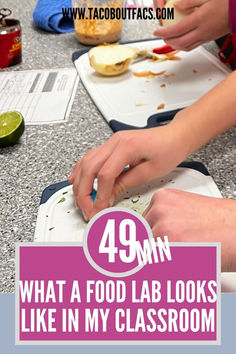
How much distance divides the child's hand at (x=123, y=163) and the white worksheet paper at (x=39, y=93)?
0.95 feet

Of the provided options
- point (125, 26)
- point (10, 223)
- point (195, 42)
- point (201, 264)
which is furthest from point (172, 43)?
point (201, 264)

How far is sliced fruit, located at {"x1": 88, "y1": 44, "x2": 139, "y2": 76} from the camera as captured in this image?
1.06m

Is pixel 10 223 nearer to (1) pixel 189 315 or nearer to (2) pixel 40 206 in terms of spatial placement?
(2) pixel 40 206

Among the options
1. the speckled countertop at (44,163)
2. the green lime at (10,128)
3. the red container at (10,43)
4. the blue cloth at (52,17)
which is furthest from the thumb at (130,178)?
the blue cloth at (52,17)

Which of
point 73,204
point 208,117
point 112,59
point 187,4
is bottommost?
point 73,204

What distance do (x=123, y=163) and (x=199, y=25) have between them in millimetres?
483

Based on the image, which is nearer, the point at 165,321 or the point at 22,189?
the point at 165,321

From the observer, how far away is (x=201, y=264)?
0.43 metres

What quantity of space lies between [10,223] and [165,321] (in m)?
0.34

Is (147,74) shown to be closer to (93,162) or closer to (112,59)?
(112,59)

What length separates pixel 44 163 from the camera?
0.82 m

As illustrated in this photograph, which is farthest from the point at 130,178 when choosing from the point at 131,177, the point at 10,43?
the point at 10,43

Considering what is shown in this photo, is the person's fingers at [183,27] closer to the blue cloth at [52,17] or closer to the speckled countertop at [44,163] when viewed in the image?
the speckled countertop at [44,163]

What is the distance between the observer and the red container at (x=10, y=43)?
112 cm
